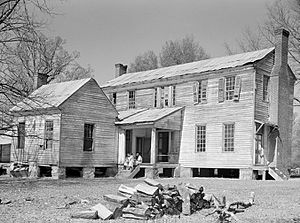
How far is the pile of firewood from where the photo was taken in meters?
11.8

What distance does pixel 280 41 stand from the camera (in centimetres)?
2872

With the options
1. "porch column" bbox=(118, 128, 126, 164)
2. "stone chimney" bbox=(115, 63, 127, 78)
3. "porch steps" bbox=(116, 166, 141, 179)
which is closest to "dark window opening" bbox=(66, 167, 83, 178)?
"porch steps" bbox=(116, 166, 141, 179)

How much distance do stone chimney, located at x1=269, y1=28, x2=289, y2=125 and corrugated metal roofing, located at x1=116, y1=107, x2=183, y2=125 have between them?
241 inches

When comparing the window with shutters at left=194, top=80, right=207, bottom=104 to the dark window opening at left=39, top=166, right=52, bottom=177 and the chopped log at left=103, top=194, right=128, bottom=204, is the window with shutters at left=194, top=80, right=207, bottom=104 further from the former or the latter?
the chopped log at left=103, top=194, right=128, bottom=204

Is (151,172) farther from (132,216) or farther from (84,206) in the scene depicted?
(132,216)

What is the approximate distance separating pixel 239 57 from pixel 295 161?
3629 cm

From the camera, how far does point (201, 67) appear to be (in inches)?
1249

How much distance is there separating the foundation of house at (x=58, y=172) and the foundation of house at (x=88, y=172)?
5.17 ft

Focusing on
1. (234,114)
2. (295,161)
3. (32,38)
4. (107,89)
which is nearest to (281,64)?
(234,114)

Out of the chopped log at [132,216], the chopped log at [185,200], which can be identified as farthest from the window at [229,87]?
the chopped log at [132,216]

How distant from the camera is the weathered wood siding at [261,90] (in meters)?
27.4

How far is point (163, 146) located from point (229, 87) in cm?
675

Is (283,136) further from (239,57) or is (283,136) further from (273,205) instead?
(273,205)

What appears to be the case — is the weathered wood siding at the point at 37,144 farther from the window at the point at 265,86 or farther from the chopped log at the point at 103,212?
the chopped log at the point at 103,212
